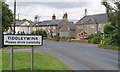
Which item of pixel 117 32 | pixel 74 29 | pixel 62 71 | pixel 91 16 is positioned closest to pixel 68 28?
pixel 74 29

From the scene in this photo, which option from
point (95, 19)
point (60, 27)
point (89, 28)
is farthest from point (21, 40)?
point (60, 27)

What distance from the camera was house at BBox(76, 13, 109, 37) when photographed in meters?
63.4

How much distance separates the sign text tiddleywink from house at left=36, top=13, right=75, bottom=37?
217 ft

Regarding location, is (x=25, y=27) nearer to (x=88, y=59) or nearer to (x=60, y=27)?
(x=60, y=27)

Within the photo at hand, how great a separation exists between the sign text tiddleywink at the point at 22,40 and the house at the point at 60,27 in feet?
217

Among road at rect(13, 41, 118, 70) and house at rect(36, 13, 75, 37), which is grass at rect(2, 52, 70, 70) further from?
house at rect(36, 13, 75, 37)

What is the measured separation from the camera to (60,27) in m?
80.9

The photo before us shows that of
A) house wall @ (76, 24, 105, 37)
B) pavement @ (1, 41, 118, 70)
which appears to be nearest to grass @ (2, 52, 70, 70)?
pavement @ (1, 41, 118, 70)

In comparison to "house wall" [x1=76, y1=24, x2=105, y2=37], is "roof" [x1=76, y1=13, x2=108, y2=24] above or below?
above

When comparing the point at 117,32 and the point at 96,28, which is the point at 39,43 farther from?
the point at 96,28

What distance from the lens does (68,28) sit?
7631cm

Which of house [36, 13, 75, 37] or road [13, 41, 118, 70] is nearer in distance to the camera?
road [13, 41, 118, 70]

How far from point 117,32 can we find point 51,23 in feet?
198

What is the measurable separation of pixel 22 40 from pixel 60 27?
7137 centimetres
